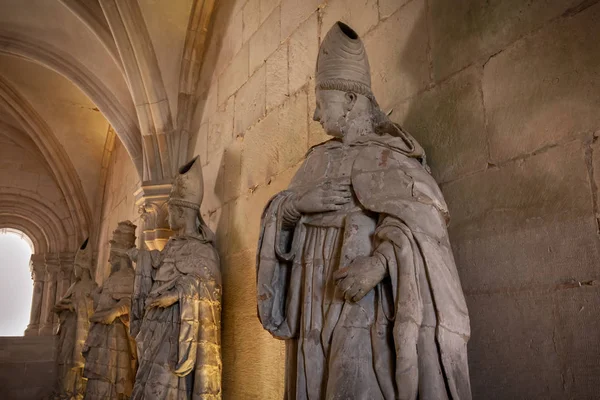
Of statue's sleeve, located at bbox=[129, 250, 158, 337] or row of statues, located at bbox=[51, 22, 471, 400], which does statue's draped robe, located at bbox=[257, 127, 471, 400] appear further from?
statue's sleeve, located at bbox=[129, 250, 158, 337]

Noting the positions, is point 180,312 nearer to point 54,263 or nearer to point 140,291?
point 140,291

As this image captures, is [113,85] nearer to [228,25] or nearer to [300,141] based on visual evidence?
[228,25]

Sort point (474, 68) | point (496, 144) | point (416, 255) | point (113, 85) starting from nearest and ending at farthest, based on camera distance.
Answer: point (416, 255), point (496, 144), point (474, 68), point (113, 85)

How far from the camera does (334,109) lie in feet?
7.75

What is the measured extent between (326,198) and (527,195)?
767mm

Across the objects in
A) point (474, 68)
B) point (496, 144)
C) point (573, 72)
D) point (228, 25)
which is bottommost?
point (496, 144)

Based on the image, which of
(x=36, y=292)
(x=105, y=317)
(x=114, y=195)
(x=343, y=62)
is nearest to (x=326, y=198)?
(x=343, y=62)

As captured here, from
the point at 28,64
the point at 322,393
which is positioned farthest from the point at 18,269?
the point at 322,393

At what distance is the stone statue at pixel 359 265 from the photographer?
1.86m

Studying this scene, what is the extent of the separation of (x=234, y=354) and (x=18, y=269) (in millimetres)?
10937

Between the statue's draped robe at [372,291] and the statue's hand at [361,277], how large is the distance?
4 cm

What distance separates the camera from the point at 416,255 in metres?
1.94

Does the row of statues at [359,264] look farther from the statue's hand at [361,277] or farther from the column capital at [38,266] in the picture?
the column capital at [38,266]

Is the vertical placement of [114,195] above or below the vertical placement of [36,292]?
Answer: above
